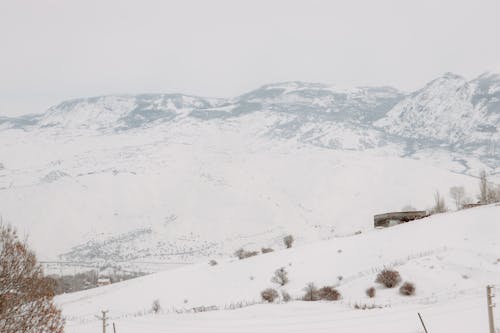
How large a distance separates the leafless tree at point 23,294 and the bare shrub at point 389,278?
20739mm

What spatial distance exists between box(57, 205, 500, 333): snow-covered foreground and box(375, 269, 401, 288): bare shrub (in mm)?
476

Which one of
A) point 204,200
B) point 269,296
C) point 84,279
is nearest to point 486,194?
point 269,296

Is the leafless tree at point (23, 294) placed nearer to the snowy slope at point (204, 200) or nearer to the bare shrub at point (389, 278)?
the bare shrub at point (389, 278)

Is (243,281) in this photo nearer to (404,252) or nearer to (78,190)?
(404,252)

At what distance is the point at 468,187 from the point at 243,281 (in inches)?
4157

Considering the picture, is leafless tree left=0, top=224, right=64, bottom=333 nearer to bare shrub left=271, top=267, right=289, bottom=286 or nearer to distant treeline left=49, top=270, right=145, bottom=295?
bare shrub left=271, top=267, right=289, bottom=286

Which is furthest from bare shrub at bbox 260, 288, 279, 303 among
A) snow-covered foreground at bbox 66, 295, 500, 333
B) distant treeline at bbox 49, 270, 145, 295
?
distant treeline at bbox 49, 270, 145, 295

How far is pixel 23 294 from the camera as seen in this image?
17.6 meters

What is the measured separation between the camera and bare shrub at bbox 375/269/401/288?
103ft

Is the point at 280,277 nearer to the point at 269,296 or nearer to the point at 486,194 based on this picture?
the point at 269,296

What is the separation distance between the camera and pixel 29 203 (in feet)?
460

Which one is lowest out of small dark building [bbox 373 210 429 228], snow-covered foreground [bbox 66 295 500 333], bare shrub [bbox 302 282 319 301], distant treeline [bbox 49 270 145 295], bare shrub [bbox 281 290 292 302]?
distant treeline [bbox 49 270 145 295]

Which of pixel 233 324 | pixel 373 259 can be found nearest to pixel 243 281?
pixel 373 259

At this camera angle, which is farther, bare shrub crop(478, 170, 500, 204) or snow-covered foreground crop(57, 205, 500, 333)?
bare shrub crop(478, 170, 500, 204)
